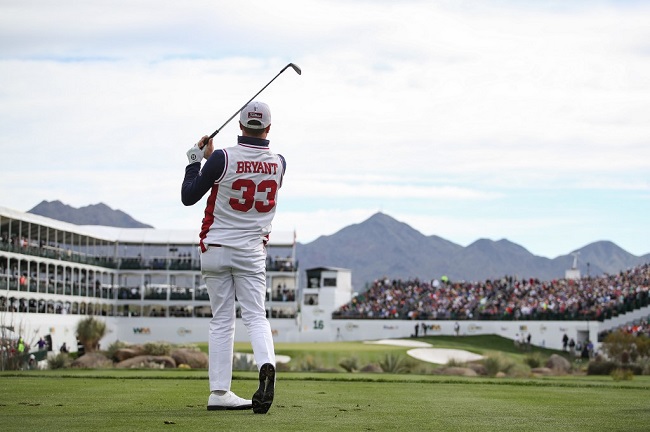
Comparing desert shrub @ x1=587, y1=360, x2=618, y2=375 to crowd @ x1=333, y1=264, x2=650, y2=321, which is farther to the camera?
crowd @ x1=333, y1=264, x2=650, y2=321

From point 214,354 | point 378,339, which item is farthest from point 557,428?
point 378,339

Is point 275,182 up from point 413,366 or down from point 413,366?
up

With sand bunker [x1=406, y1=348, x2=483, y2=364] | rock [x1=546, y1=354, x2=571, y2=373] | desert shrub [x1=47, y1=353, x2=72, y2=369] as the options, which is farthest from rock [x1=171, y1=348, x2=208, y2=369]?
sand bunker [x1=406, y1=348, x2=483, y2=364]

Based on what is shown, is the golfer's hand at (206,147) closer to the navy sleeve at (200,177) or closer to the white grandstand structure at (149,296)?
the navy sleeve at (200,177)

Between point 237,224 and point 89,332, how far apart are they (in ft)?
166

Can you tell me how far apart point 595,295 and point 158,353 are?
44434 mm

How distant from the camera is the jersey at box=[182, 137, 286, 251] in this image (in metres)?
9.19

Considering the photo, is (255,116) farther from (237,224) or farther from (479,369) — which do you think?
(479,369)

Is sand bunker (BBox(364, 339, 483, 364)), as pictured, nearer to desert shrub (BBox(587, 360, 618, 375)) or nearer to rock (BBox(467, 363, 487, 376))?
rock (BBox(467, 363, 487, 376))

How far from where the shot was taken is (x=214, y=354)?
30.2ft

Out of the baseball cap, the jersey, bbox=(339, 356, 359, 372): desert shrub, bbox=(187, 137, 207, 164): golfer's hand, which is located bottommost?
bbox=(339, 356, 359, 372): desert shrub

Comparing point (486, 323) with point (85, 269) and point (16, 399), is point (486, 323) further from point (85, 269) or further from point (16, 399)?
point (16, 399)

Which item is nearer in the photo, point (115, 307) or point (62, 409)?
point (62, 409)

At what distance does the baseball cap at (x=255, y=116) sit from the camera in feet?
30.6
